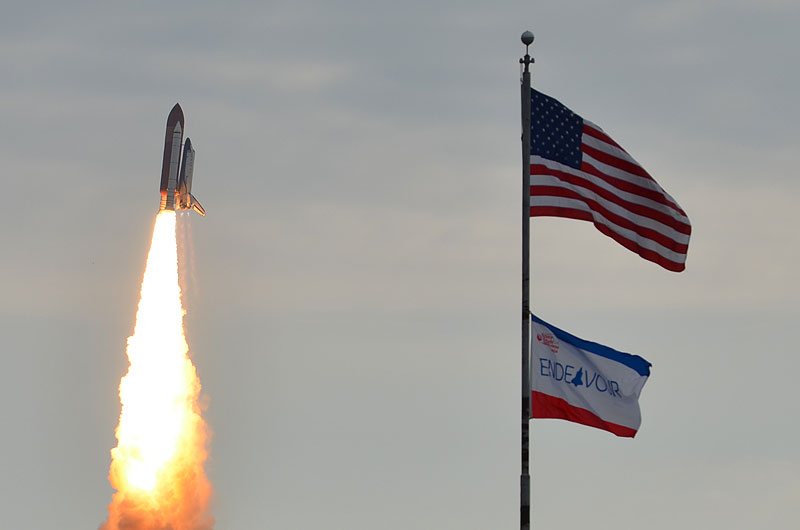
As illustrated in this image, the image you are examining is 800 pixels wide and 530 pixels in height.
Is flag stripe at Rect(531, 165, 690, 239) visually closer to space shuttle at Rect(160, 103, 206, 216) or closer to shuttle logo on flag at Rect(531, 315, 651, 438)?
shuttle logo on flag at Rect(531, 315, 651, 438)

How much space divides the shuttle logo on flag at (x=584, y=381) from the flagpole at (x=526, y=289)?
136cm

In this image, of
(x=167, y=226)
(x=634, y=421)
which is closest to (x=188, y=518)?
(x=167, y=226)

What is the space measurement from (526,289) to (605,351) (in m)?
4.19

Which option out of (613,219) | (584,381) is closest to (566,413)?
(584,381)

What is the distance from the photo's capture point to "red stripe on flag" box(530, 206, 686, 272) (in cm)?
5522

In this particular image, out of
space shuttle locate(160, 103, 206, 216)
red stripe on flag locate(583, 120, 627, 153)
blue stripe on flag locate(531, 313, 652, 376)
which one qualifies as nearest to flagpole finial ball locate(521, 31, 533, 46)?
red stripe on flag locate(583, 120, 627, 153)

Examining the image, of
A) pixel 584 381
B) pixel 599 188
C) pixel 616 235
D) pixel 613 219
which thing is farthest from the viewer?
pixel 616 235

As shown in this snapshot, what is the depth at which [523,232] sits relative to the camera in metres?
54.2

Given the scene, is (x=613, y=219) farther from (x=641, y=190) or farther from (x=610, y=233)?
(x=641, y=190)

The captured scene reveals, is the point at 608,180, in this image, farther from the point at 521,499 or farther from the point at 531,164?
the point at 521,499

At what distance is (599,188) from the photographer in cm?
5641

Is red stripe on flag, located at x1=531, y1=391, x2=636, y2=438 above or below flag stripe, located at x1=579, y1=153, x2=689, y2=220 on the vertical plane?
below

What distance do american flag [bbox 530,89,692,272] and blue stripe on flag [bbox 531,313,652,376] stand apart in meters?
3.14

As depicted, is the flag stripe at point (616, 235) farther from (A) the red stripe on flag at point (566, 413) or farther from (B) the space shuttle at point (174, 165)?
(B) the space shuttle at point (174, 165)
